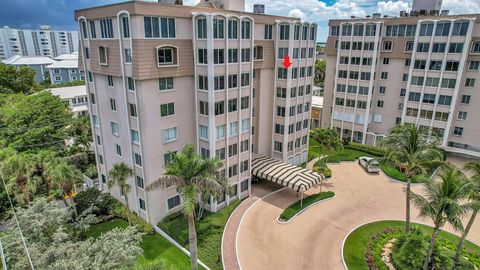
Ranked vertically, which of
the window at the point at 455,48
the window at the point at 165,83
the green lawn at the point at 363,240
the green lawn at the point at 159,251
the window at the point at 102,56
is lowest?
the green lawn at the point at 159,251

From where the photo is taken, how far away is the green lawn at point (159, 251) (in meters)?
30.2

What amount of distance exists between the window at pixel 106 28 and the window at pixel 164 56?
6.17 m

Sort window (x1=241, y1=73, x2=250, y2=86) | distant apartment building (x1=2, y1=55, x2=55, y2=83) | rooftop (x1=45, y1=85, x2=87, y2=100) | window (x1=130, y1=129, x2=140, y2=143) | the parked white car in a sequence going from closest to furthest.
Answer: window (x1=130, y1=129, x2=140, y2=143) → window (x1=241, y1=73, x2=250, y2=86) → the parked white car → rooftop (x1=45, y1=85, x2=87, y2=100) → distant apartment building (x1=2, y1=55, x2=55, y2=83)

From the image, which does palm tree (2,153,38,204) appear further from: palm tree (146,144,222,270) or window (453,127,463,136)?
window (453,127,463,136)

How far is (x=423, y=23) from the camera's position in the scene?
169 ft

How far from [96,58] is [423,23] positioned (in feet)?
177

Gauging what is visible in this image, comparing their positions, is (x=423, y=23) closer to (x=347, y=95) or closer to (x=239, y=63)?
(x=347, y=95)

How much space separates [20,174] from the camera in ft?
113

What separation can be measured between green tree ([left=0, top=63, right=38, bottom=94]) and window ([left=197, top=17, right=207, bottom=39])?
78.5 metres

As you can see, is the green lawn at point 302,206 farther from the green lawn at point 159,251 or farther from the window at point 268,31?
the window at point 268,31

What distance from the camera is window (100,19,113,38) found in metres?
31.6

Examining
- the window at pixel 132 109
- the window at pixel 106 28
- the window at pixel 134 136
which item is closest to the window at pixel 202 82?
the window at pixel 132 109

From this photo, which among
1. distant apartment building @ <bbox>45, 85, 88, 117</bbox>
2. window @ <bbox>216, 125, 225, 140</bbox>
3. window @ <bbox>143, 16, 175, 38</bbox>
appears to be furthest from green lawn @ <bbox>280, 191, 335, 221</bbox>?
distant apartment building @ <bbox>45, 85, 88, 117</bbox>

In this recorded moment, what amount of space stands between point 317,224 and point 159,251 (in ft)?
63.0
